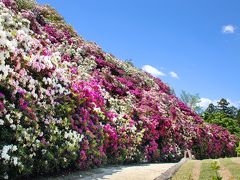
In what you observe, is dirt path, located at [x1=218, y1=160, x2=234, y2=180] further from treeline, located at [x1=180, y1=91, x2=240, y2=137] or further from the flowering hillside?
treeline, located at [x1=180, y1=91, x2=240, y2=137]

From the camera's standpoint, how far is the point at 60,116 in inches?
342

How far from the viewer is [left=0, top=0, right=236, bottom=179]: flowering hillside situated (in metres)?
6.81

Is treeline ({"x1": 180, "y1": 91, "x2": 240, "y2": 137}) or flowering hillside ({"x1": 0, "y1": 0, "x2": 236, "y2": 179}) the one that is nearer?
flowering hillside ({"x1": 0, "y1": 0, "x2": 236, "y2": 179})

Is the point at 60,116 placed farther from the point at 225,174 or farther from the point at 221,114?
the point at 221,114

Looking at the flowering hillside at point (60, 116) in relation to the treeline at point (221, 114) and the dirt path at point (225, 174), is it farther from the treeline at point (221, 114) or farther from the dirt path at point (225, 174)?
Result: the treeline at point (221, 114)

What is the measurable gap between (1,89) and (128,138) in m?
6.72

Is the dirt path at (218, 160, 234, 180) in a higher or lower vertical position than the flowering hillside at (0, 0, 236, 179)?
lower

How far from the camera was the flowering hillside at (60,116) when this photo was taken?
6812 mm

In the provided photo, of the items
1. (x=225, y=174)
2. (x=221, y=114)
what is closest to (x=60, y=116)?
(x=225, y=174)

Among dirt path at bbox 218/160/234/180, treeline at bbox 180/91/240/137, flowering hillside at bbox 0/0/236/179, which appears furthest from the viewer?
treeline at bbox 180/91/240/137

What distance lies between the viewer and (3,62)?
269 inches

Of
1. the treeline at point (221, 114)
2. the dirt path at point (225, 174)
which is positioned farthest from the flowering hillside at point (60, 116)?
the treeline at point (221, 114)

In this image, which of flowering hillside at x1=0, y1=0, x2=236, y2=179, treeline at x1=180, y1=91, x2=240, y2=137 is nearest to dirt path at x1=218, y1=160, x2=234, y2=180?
flowering hillside at x1=0, y1=0, x2=236, y2=179

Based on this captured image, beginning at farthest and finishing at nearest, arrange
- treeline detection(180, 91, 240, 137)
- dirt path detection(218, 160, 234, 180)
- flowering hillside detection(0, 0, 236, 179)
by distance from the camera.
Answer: treeline detection(180, 91, 240, 137) < dirt path detection(218, 160, 234, 180) < flowering hillside detection(0, 0, 236, 179)
